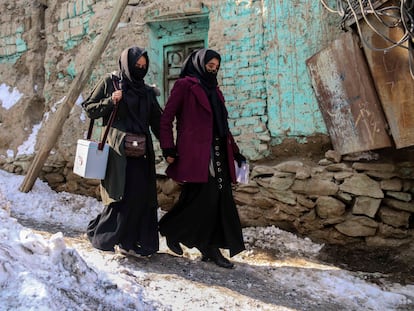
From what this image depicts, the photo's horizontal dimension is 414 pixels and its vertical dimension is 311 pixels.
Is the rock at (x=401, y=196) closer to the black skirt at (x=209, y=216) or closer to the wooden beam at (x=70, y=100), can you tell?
the black skirt at (x=209, y=216)

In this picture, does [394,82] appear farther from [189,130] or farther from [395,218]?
[189,130]

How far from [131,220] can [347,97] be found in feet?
6.65

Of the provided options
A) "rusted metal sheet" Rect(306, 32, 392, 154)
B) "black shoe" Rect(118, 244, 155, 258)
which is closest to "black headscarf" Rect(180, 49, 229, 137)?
"black shoe" Rect(118, 244, 155, 258)

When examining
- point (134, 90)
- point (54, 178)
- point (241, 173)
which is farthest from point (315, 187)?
point (54, 178)

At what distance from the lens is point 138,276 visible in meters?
2.30

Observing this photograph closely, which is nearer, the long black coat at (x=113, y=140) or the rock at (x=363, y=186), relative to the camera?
the long black coat at (x=113, y=140)

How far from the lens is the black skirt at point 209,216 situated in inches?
108

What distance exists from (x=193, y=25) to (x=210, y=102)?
183cm

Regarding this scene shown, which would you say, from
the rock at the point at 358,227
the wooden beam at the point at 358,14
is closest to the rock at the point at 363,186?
the rock at the point at 358,227

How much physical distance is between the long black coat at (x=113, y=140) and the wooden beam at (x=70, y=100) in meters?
1.69

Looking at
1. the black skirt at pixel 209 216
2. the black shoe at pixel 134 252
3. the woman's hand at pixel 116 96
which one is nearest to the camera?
the woman's hand at pixel 116 96

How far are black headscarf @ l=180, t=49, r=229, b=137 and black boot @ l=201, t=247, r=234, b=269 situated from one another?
0.85 m

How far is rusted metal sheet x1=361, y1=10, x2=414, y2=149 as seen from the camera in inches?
111

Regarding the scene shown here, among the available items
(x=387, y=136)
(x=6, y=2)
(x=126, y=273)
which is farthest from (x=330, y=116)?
(x=6, y=2)
